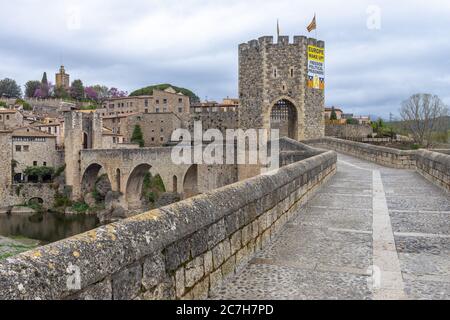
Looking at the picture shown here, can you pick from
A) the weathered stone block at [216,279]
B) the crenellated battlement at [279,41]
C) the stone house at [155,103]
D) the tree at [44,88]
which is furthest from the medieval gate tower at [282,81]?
the tree at [44,88]

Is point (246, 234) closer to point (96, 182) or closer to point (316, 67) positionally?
point (316, 67)

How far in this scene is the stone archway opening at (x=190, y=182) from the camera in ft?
117

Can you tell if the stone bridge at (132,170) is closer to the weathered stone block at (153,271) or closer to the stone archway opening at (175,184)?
the stone archway opening at (175,184)

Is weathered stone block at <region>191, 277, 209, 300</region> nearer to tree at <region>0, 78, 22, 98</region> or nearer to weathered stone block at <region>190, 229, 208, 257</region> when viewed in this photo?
weathered stone block at <region>190, 229, 208, 257</region>

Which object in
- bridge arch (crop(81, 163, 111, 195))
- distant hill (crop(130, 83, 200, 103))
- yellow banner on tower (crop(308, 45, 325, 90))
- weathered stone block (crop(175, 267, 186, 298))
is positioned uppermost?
distant hill (crop(130, 83, 200, 103))

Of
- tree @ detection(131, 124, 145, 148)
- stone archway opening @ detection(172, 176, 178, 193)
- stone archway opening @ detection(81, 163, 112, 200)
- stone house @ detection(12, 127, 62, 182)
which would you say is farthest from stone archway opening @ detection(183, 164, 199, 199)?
tree @ detection(131, 124, 145, 148)

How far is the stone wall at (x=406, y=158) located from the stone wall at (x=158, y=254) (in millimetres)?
7244

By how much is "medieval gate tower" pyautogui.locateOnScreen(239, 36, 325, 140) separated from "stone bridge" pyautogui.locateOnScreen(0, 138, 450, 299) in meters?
23.9

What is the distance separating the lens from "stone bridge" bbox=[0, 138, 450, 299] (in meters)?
2.32

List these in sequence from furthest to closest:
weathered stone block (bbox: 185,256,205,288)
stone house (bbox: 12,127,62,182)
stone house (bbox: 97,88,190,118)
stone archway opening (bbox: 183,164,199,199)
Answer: stone house (bbox: 97,88,190,118)
stone house (bbox: 12,127,62,182)
stone archway opening (bbox: 183,164,199,199)
weathered stone block (bbox: 185,256,205,288)

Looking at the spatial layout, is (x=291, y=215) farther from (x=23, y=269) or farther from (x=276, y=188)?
(x=23, y=269)

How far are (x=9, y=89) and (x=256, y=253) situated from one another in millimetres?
121367

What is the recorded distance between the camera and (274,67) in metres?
31.8

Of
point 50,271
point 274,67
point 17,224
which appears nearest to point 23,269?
point 50,271
